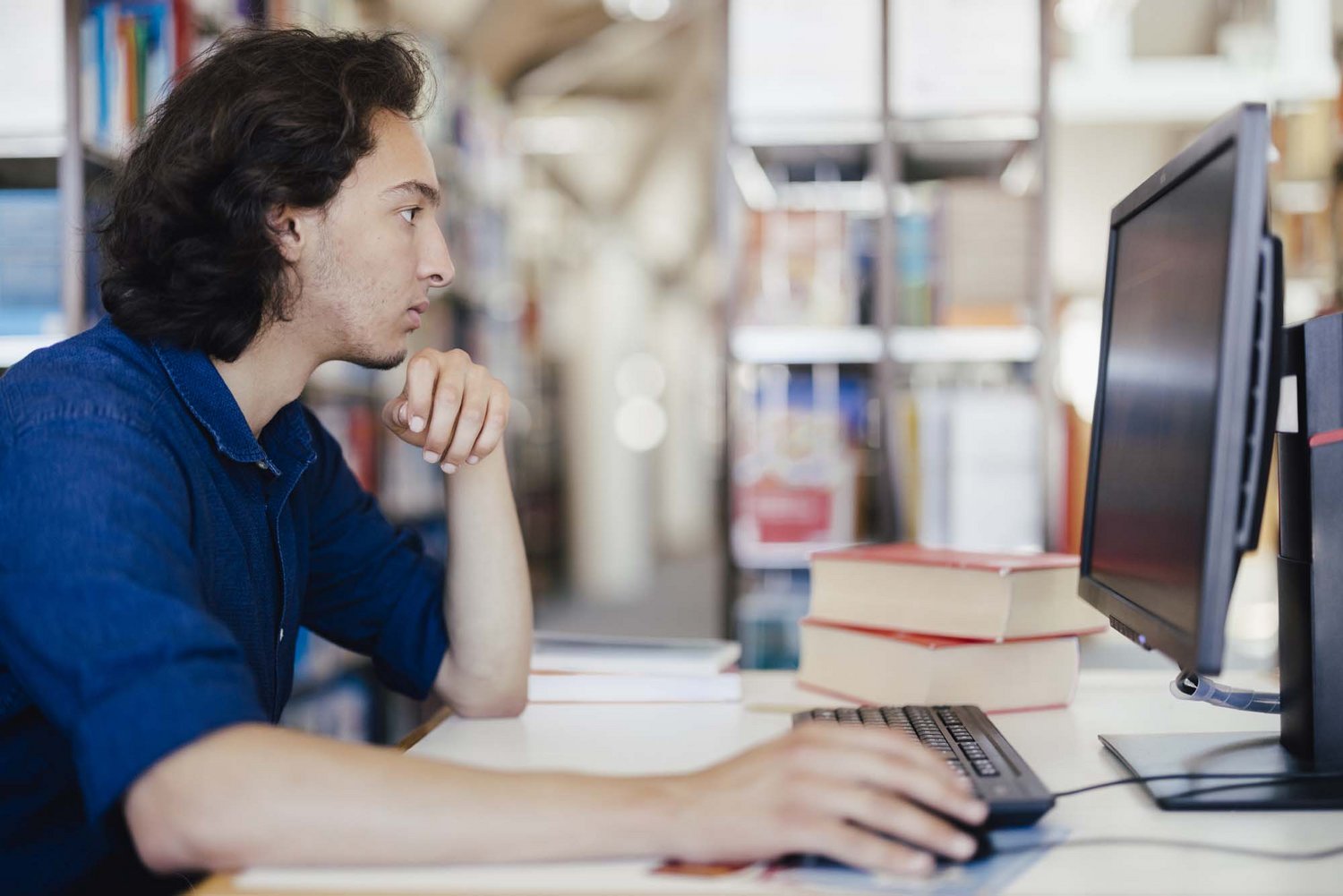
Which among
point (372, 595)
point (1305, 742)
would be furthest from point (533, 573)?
point (1305, 742)

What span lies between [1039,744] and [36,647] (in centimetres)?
84

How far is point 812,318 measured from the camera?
105 inches

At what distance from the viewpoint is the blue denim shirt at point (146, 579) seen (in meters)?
0.70

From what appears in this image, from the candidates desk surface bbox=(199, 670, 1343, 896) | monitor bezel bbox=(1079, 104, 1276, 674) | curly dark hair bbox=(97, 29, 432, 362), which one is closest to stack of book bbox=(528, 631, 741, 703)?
desk surface bbox=(199, 670, 1343, 896)

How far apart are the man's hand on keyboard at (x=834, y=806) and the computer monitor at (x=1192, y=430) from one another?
0.19 meters

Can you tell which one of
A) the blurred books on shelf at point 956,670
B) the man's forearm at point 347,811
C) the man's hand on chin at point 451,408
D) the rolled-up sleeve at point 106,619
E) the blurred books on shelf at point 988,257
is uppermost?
the blurred books on shelf at point 988,257

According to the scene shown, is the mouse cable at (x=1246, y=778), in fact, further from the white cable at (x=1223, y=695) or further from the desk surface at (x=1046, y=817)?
the white cable at (x=1223, y=695)

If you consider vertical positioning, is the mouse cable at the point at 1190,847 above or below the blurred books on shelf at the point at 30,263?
below

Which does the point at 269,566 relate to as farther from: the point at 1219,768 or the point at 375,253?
the point at 1219,768

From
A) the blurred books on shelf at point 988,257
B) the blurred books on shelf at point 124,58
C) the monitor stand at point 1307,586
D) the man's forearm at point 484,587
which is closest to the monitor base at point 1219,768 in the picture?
the monitor stand at point 1307,586

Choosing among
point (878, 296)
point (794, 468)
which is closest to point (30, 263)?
point (794, 468)

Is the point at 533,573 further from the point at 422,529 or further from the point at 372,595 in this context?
the point at 372,595

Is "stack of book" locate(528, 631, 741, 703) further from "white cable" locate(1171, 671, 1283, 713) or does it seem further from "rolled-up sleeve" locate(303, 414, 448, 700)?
"white cable" locate(1171, 671, 1283, 713)

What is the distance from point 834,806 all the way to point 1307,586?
0.50 metres
